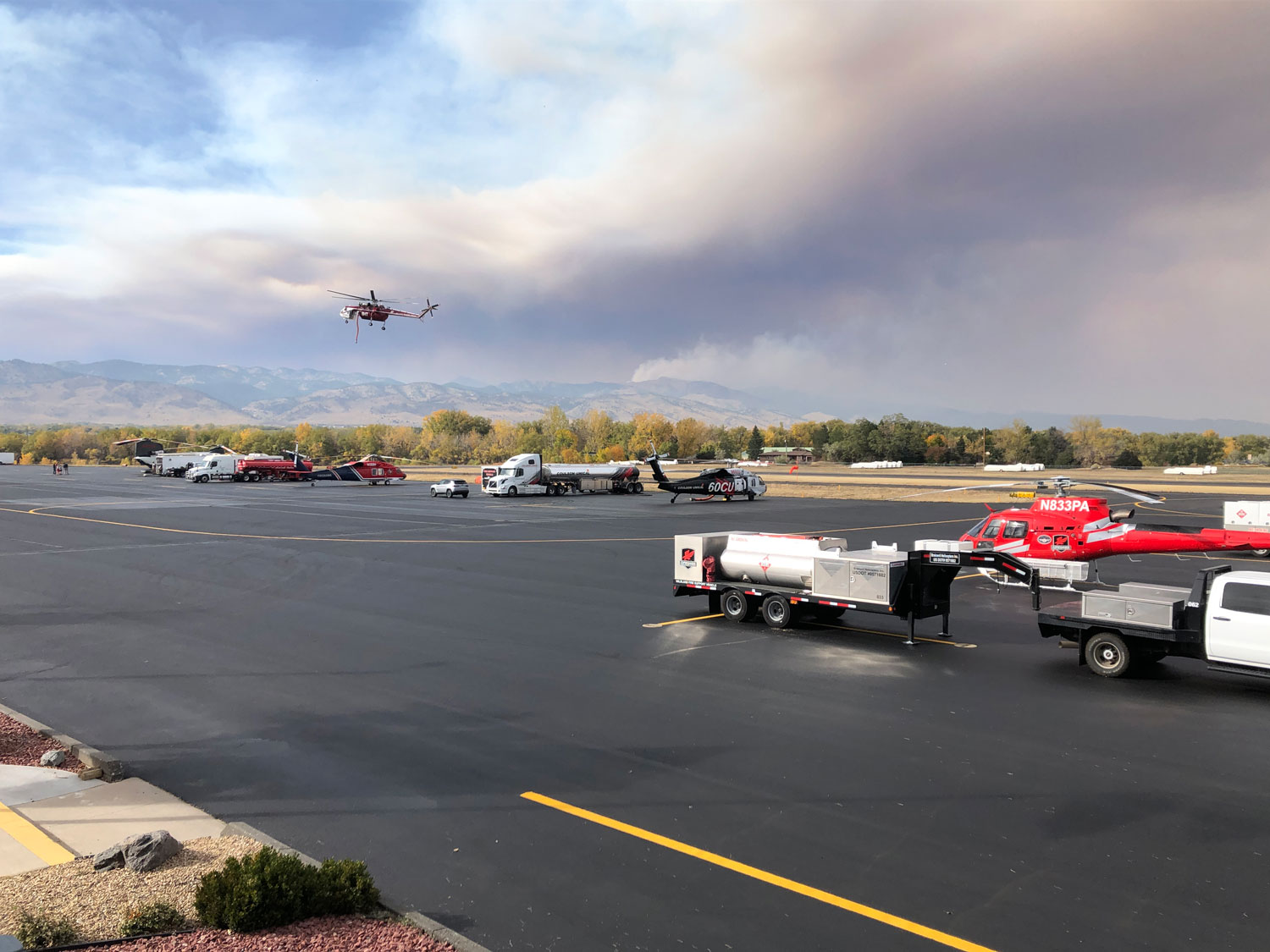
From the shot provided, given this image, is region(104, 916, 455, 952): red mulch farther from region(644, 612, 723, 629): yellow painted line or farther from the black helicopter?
the black helicopter

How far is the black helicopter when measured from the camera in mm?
62219

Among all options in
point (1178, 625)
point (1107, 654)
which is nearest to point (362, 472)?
point (1107, 654)

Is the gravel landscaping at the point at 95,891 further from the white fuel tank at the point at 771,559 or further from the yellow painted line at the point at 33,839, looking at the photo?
the white fuel tank at the point at 771,559

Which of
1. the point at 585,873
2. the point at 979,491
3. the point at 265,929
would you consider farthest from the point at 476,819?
the point at 979,491

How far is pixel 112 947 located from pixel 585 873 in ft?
12.0

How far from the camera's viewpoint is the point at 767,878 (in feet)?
23.7

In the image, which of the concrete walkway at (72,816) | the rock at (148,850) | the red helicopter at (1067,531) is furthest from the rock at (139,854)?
the red helicopter at (1067,531)

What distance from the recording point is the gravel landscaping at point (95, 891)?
5.86 metres

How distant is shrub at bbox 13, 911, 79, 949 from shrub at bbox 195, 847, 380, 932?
0.79 meters

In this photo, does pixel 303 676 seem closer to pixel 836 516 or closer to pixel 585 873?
pixel 585 873

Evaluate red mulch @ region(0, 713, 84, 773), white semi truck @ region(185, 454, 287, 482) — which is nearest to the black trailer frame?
red mulch @ region(0, 713, 84, 773)

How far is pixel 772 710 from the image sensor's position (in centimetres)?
1215

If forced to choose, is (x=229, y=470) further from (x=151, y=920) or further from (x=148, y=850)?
(x=151, y=920)

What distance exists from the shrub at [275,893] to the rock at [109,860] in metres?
1.12
